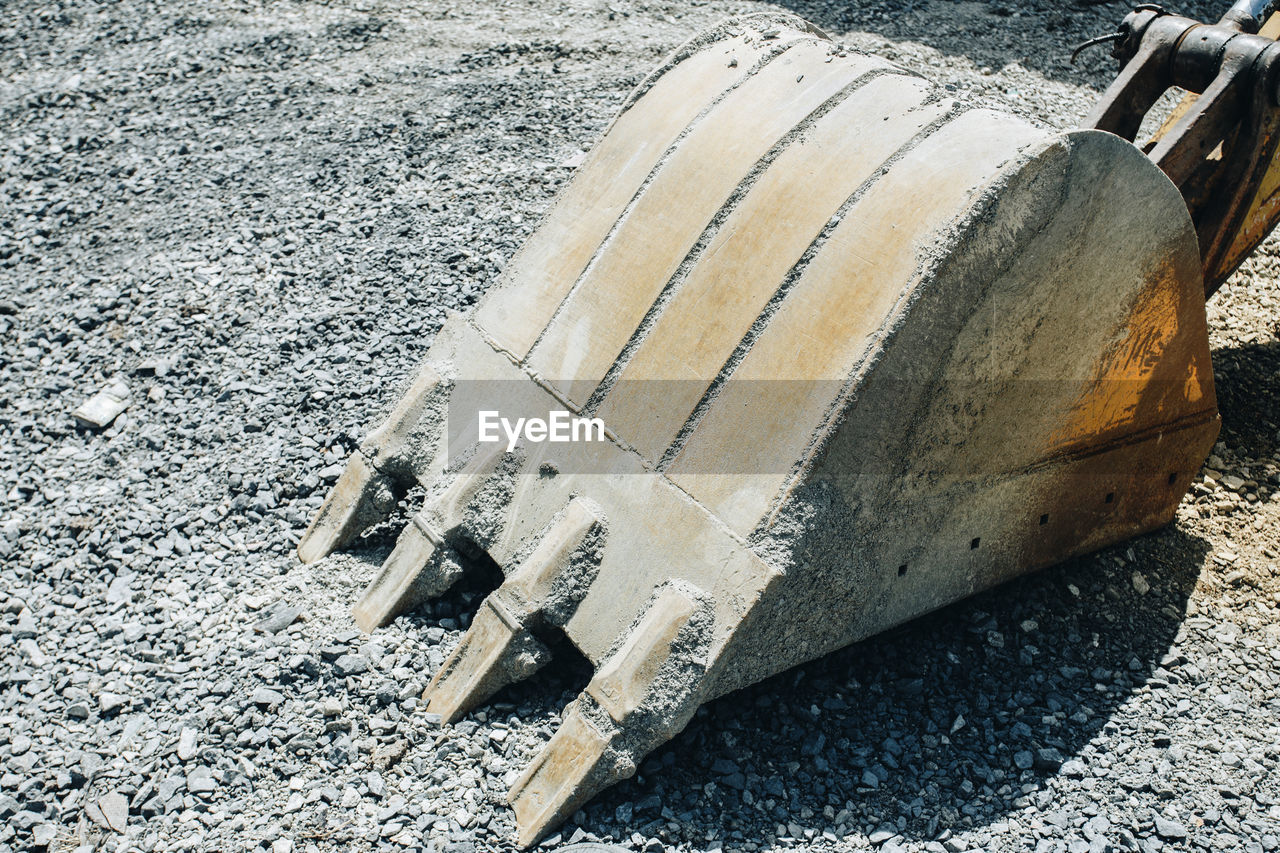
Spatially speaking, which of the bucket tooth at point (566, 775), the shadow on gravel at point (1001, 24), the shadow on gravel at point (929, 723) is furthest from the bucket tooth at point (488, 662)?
the shadow on gravel at point (1001, 24)

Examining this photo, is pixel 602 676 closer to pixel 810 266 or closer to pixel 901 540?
pixel 901 540

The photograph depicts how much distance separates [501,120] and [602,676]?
4378mm

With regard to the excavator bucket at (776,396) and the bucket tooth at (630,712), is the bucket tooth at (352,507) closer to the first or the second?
the excavator bucket at (776,396)

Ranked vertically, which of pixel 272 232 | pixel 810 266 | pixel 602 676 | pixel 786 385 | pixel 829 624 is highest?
pixel 810 266

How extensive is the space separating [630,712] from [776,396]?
976 millimetres

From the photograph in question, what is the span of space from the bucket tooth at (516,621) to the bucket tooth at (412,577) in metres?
0.29

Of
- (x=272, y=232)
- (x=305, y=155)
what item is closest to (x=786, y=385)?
(x=272, y=232)

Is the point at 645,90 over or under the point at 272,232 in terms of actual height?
over

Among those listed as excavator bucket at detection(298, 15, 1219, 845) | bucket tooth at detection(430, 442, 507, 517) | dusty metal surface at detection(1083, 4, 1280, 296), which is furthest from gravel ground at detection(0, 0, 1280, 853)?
dusty metal surface at detection(1083, 4, 1280, 296)

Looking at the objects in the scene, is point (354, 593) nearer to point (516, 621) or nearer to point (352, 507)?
point (352, 507)

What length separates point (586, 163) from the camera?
13.0 feet

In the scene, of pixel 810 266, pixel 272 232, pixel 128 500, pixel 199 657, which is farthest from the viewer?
pixel 272 232

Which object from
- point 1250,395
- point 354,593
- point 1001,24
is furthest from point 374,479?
point 1001,24

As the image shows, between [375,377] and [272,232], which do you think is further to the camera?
[272,232]
